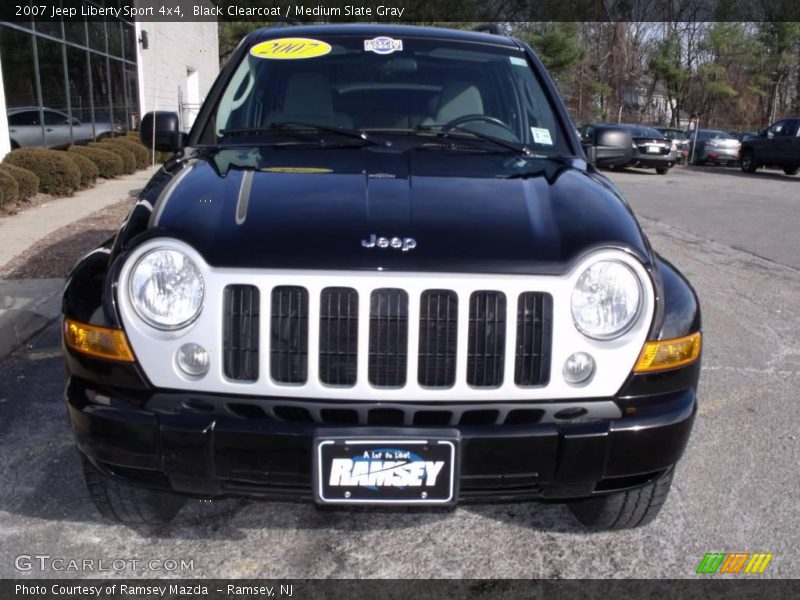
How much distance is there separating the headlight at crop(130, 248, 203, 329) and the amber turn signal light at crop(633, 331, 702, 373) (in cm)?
134

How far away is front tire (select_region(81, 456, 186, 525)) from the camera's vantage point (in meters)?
2.55

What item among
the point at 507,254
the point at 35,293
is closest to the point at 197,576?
the point at 507,254

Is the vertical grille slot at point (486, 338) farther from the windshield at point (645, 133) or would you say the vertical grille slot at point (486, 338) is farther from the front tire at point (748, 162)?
the front tire at point (748, 162)

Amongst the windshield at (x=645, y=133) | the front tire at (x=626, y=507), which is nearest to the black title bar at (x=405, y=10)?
the front tire at (x=626, y=507)

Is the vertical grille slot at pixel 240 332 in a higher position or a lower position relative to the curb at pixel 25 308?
higher

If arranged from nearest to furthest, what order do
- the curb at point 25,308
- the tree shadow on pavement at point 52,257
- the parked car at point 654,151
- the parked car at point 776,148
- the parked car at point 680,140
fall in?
the curb at point 25,308 → the tree shadow on pavement at point 52,257 → the parked car at point 654,151 → the parked car at point 776,148 → the parked car at point 680,140

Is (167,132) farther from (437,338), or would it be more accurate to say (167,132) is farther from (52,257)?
(52,257)

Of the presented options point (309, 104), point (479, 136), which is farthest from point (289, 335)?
point (309, 104)

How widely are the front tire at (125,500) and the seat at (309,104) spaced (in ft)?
5.71

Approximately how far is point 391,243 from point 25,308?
3996mm

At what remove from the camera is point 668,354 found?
7.47 ft

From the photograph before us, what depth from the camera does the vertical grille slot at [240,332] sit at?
2.15 metres

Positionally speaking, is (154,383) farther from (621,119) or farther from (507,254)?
(621,119)

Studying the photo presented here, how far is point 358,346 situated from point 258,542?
1.03 m
